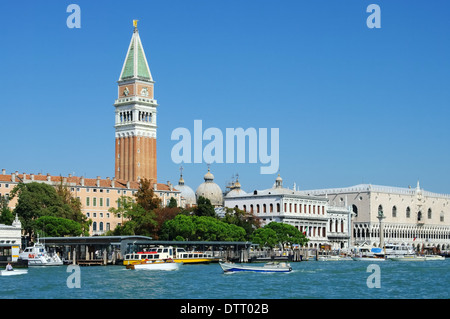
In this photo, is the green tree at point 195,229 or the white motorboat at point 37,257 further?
the green tree at point 195,229

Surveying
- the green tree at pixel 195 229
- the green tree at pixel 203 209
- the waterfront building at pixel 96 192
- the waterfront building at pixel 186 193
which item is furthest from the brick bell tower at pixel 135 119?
the green tree at pixel 195 229

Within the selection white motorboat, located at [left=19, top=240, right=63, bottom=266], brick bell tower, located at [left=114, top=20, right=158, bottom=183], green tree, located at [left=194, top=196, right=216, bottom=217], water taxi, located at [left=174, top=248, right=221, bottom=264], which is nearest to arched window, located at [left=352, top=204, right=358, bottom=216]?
brick bell tower, located at [left=114, top=20, right=158, bottom=183]

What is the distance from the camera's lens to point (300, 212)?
9625 centimetres

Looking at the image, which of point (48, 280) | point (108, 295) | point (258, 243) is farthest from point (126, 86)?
point (108, 295)

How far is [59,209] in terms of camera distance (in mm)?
71562

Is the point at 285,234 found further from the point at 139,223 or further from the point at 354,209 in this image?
the point at 354,209

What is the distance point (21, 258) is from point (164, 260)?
12039 mm

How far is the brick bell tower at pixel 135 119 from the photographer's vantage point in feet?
314

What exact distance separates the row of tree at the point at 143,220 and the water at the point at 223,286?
20.3 meters

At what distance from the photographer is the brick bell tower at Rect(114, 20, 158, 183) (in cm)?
9569

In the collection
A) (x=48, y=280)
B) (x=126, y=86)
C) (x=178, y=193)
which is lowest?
(x=48, y=280)

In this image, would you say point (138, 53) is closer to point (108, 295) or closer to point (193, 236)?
point (193, 236)

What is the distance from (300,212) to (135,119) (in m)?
23.2

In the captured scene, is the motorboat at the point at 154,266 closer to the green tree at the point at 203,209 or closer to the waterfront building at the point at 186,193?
the green tree at the point at 203,209
